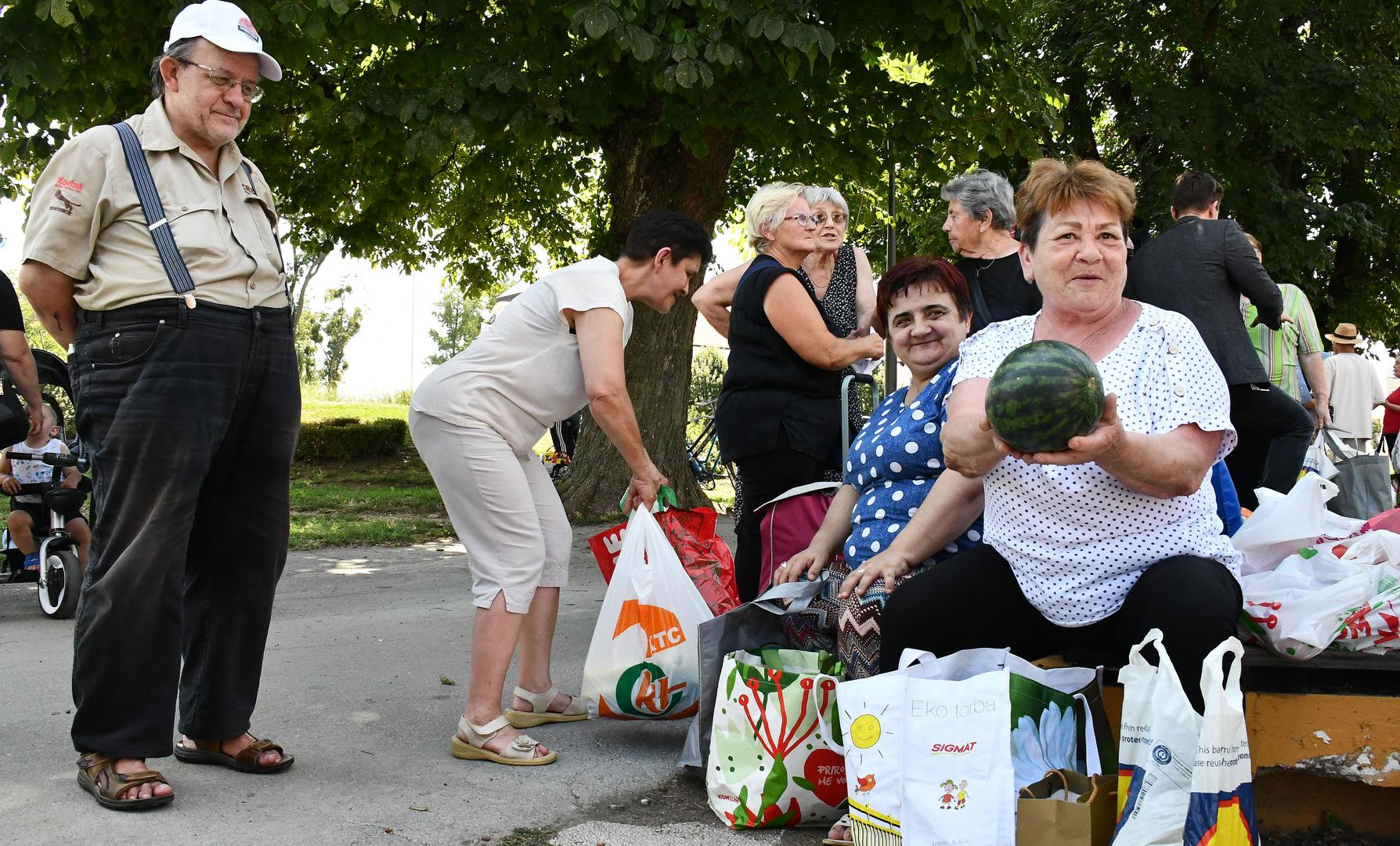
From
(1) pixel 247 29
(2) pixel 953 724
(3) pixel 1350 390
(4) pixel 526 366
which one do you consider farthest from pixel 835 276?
(3) pixel 1350 390

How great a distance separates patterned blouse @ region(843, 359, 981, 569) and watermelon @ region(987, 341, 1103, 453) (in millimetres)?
754

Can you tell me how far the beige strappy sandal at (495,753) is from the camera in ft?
13.1

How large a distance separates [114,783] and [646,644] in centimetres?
160

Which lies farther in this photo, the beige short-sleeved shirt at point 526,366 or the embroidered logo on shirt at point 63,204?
the beige short-sleeved shirt at point 526,366

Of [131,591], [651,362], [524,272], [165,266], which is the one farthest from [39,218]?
[524,272]

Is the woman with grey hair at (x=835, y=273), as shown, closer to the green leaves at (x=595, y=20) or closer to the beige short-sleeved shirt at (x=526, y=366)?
the beige short-sleeved shirt at (x=526, y=366)

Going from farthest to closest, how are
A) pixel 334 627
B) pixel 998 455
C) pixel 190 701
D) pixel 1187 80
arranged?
pixel 1187 80 < pixel 334 627 < pixel 190 701 < pixel 998 455

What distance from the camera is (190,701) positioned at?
3.84 m

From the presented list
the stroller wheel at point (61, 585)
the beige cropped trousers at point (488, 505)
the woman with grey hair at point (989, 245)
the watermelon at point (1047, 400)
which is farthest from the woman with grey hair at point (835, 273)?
the stroller wheel at point (61, 585)

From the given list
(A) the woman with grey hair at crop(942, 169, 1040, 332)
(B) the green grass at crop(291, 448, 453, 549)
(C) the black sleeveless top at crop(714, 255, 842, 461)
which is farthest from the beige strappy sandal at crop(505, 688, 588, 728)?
(B) the green grass at crop(291, 448, 453, 549)

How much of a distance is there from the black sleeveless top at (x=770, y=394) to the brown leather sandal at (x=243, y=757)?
178 centimetres

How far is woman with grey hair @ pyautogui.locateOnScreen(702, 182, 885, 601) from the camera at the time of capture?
14.4 ft

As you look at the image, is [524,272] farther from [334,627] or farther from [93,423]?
[93,423]

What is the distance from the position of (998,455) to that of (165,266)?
7.53 ft
